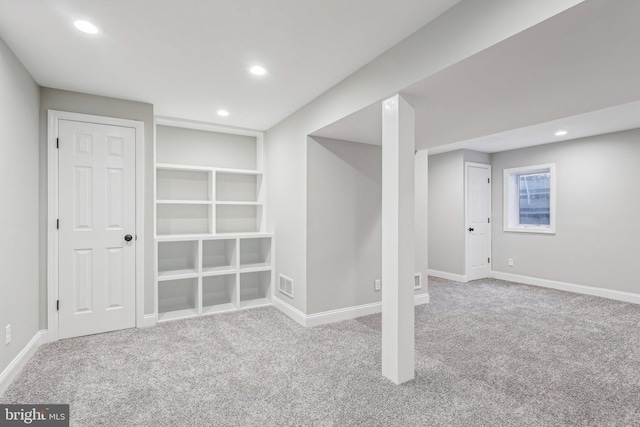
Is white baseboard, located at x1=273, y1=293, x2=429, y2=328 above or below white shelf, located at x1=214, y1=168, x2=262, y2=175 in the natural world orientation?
below

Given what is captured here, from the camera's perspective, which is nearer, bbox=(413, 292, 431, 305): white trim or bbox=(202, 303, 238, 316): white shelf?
bbox=(202, 303, 238, 316): white shelf

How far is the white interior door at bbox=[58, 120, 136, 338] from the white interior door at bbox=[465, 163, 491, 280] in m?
5.29

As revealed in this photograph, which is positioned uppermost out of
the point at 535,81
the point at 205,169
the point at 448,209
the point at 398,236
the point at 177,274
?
the point at 535,81

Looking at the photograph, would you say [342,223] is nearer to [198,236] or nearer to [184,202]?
[198,236]

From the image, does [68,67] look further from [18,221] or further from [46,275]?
[46,275]

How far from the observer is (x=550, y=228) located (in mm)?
5383

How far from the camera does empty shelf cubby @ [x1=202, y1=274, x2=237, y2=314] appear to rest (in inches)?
164

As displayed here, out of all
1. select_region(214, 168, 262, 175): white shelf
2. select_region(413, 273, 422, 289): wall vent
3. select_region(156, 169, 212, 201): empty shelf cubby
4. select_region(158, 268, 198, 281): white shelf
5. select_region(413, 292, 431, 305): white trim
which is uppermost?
select_region(214, 168, 262, 175): white shelf

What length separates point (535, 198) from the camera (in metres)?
5.77

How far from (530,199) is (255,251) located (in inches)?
195

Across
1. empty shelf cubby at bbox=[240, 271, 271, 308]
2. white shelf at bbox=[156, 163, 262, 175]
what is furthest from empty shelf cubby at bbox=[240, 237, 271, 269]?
white shelf at bbox=[156, 163, 262, 175]

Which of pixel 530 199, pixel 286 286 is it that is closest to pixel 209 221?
pixel 286 286

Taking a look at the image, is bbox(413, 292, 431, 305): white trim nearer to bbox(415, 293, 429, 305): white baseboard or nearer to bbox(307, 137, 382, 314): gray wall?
bbox(415, 293, 429, 305): white baseboard

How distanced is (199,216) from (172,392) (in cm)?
252
